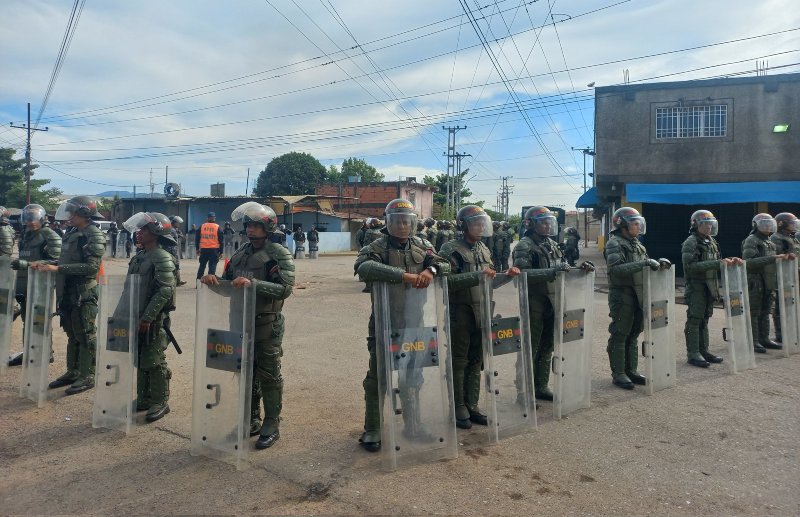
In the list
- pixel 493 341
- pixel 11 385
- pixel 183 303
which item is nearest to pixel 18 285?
pixel 11 385

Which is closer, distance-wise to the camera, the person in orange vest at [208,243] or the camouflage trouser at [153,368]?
the camouflage trouser at [153,368]

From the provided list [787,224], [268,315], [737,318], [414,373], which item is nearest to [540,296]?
[414,373]

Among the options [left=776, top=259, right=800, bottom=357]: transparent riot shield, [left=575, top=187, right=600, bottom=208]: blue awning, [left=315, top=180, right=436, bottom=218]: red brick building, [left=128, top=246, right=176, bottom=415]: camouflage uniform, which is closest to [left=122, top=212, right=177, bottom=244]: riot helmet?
[left=128, top=246, right=176, bottom=415]: camouflage uniform

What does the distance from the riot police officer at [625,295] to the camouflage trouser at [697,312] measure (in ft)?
4.31

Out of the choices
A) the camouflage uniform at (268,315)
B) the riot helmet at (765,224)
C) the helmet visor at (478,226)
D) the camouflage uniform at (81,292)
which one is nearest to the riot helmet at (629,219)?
the helmet visor at (478,226)

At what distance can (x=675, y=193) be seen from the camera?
17188mm

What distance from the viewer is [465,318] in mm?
4688

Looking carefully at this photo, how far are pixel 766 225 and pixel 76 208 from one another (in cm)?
865

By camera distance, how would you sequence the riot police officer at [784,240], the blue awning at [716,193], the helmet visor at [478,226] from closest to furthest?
the helmet visor at [478,226], the riot police officer at [784,240], the blue awning at [716,193]

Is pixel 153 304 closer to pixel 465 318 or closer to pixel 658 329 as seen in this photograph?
pixel 465 318

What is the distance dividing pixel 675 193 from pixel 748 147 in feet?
12.2

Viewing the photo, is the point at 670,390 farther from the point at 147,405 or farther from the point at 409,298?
the point at 147,405

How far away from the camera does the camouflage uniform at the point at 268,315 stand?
4.31 metres

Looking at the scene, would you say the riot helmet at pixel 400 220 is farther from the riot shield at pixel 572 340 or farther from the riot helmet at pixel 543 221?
the riot helmet at pixel 543 221
